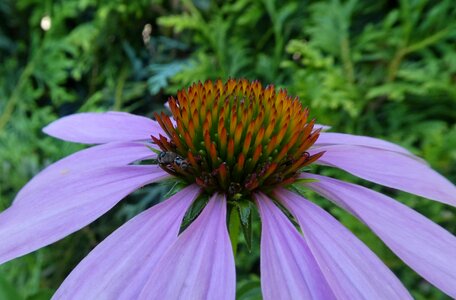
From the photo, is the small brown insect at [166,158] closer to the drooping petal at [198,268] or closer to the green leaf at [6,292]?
the drooping petal at [198,268]

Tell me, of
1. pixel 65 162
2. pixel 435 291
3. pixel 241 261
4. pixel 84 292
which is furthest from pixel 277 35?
pixel 84 292

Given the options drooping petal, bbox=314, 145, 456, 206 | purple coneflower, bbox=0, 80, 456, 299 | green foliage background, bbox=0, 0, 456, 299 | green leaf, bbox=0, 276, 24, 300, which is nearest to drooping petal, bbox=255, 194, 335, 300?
purple coneflower, bbox=0, 80, 456, 299

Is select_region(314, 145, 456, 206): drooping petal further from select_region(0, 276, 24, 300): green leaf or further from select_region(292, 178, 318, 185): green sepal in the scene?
select_region(0, 276, 24, 300): green leaf

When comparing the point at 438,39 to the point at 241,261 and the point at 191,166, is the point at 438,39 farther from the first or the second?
the point at 191,166

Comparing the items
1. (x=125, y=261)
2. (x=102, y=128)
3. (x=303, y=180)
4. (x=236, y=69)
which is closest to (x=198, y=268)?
(x=125, y=261)

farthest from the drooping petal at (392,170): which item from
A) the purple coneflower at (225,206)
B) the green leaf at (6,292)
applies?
the green leaf at (6,292)

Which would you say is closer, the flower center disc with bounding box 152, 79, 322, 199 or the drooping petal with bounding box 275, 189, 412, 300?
the drooping petal with bounding box 275, 189, 412, 300
